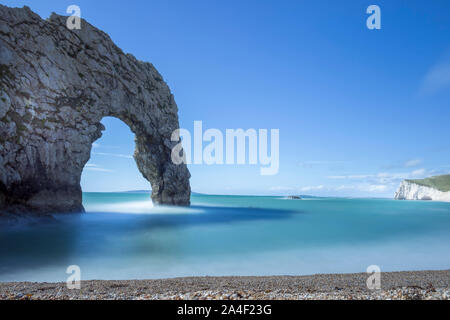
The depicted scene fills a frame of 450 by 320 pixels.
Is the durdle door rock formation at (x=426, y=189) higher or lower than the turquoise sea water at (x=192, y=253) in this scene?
lower

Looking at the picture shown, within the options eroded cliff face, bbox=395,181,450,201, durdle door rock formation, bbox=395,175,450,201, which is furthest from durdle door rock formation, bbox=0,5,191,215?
durdle door rock formation, bbox=395,175,450,201

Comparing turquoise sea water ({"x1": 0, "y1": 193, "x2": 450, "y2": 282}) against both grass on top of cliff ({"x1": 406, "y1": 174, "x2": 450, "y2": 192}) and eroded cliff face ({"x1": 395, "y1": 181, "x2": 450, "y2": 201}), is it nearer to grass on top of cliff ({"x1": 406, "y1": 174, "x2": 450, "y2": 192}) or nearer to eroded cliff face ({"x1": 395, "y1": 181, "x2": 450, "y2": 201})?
eroded cliff face ({"x1": 395, "y1": 181, "x2": 450, "y2": 201})

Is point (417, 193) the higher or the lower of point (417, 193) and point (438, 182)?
the lower

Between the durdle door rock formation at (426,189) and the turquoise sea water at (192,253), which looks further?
the durdle door rock formation at (426,189)

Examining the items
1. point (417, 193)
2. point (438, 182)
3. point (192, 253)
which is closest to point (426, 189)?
point (417, 193)

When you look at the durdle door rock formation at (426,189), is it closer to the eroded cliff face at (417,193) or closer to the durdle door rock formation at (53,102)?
the eroded cliff face at (417,193)

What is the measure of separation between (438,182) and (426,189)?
950 centimetres

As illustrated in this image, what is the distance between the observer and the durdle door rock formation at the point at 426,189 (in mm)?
93463

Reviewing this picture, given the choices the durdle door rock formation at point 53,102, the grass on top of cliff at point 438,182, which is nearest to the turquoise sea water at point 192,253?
the durdle door rock formation at point 53,102

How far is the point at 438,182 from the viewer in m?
101

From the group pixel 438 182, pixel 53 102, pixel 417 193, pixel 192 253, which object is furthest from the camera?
pixel 417 193

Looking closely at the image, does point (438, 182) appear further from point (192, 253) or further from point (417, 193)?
point (192, 253)
